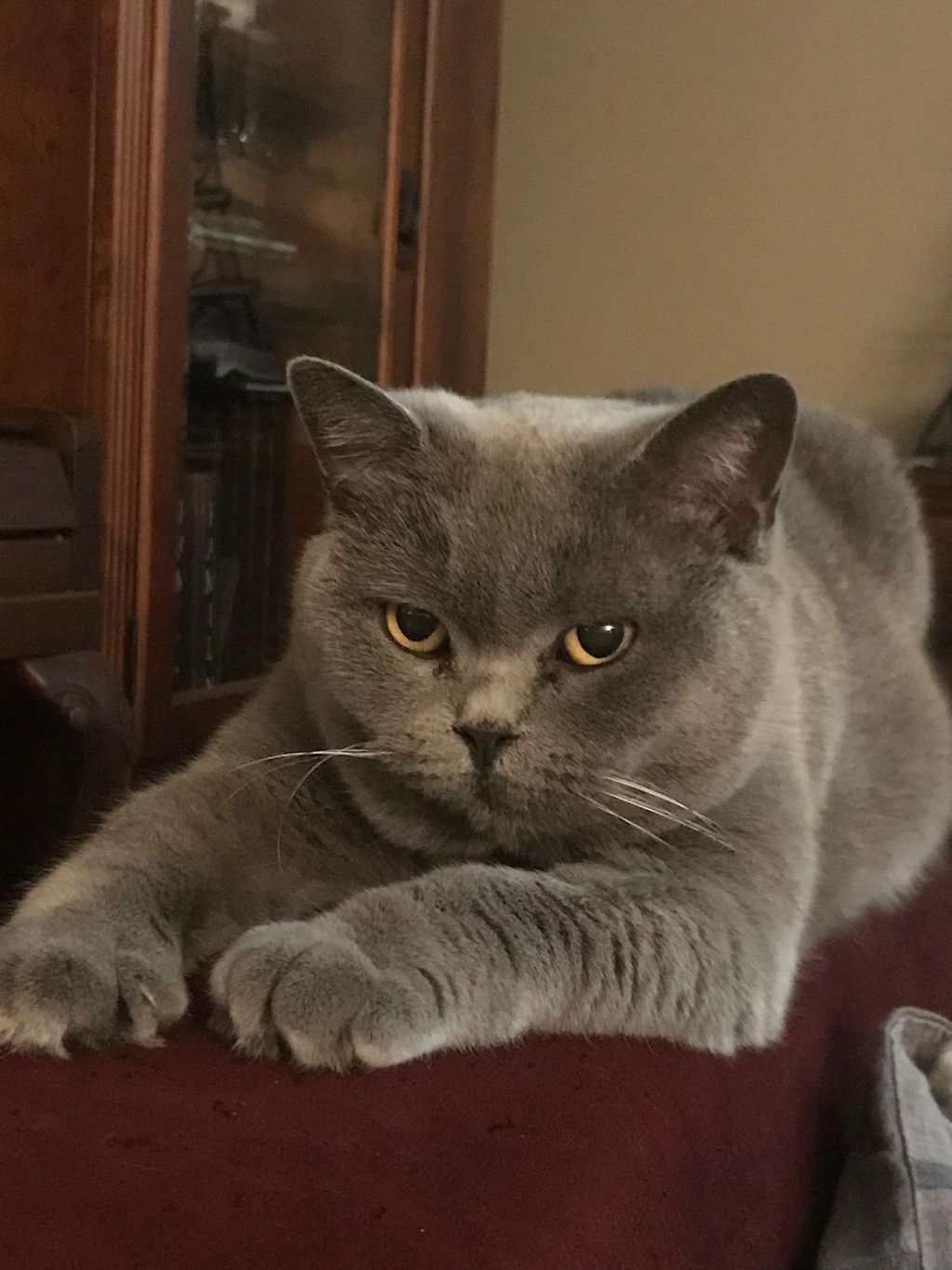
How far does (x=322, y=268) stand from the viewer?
1.97 m

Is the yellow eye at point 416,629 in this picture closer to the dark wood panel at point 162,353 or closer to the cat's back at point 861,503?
the cat's back at point 861,503

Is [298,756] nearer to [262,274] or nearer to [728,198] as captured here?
[262,274]

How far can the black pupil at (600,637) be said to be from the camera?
86cm

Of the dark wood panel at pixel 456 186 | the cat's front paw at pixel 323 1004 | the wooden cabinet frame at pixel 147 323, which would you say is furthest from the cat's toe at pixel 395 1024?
the dark wood panel at pixel 456 186

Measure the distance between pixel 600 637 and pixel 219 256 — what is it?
1.14 metres

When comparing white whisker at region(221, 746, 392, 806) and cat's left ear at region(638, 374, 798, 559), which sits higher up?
cat's left ear at region(638, 374, 798, 559)

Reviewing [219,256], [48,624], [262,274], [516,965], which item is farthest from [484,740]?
[262,274]

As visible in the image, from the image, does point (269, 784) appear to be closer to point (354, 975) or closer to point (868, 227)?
point (354, 975)

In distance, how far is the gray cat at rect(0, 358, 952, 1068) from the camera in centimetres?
77

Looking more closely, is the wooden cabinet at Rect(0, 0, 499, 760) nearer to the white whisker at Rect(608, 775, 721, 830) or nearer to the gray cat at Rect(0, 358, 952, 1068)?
the gray cat at Rect(0, 358, 952, 1068)

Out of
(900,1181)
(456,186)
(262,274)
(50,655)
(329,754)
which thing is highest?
(456,186)

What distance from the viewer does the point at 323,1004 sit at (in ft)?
2.35

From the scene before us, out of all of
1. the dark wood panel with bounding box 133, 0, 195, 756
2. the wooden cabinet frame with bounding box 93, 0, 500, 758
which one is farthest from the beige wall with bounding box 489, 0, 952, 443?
the dark wood panel with bounding box 133, 0, 195, 756

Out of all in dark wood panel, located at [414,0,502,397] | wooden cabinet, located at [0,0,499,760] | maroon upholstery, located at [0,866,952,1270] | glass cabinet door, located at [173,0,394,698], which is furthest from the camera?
dark wood panel, located at [414,0,502,397]
